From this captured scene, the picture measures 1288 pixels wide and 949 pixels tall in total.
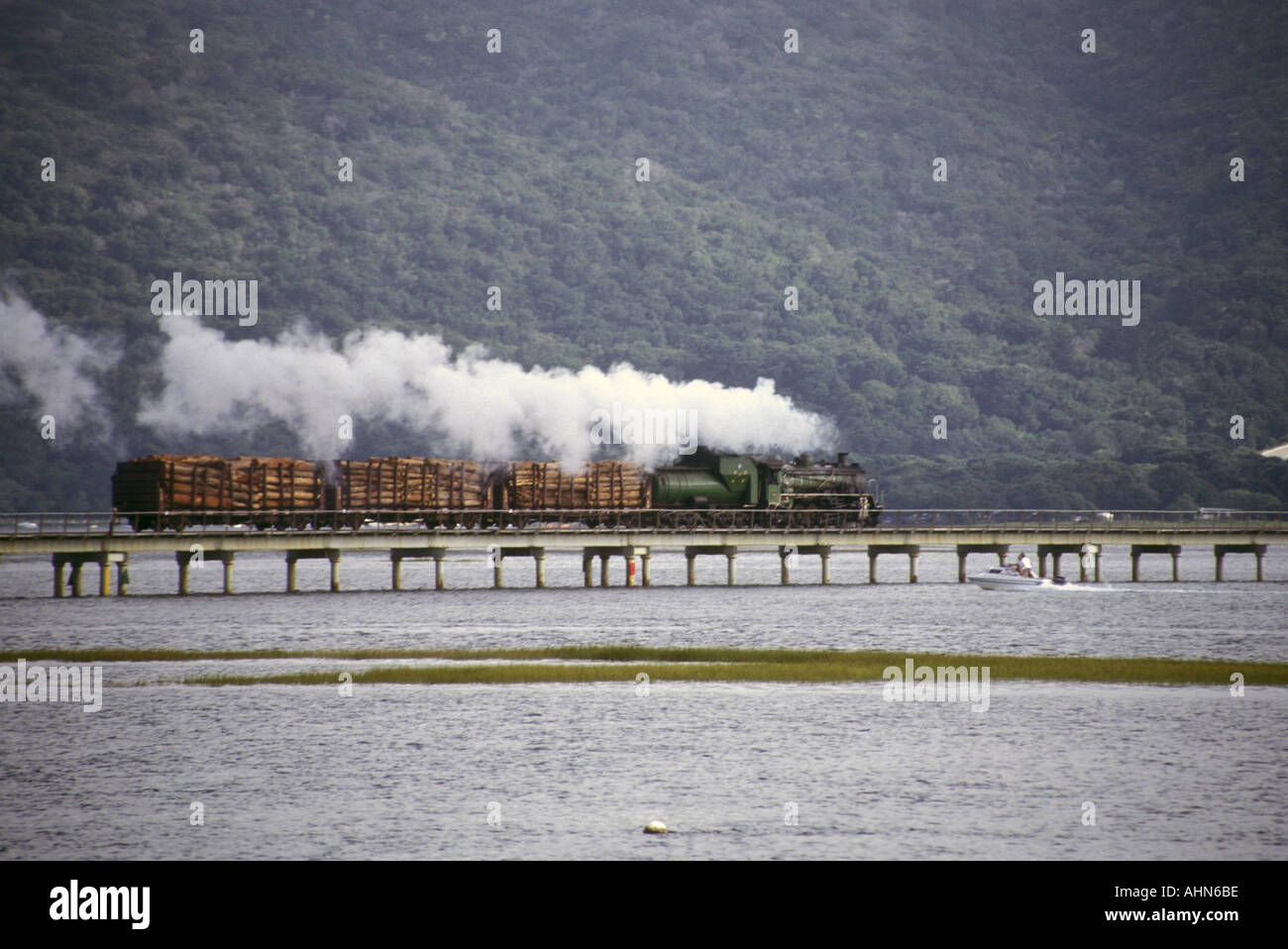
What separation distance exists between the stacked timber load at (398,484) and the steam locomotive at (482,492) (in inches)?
2.3

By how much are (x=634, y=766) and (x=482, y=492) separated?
59.2 meters

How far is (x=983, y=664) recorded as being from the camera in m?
66.7

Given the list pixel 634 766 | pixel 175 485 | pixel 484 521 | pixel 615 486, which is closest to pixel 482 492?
pixel 484 521

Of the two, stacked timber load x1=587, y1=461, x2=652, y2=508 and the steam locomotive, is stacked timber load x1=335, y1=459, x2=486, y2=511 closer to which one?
the steam locomotive

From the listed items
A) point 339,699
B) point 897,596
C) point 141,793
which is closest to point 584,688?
point 339,699

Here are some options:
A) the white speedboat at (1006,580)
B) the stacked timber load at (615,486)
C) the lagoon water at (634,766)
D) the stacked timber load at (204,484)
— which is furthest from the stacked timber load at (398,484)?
the white speedboat at (1006,580)

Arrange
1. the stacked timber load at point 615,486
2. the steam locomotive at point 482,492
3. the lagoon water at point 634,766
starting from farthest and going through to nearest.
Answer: the stacked timber load at point 615,486 → the steam locomotive at point 482,492 → the lagoon water at point 634,766

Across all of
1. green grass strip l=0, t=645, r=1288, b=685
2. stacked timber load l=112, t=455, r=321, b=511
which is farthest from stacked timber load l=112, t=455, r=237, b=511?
green grass strip l=0, t=645, r=1288, b=685

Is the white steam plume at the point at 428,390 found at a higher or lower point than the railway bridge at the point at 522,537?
higher

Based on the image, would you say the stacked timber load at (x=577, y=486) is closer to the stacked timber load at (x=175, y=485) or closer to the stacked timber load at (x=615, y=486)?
the stacked timber load at (x=615, y=486)

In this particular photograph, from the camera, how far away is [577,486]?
106 meters

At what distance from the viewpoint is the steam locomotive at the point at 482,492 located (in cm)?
9231

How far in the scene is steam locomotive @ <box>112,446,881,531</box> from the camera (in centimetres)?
9231

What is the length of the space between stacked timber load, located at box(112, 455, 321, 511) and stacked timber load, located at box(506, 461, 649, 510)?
46.8 ft
